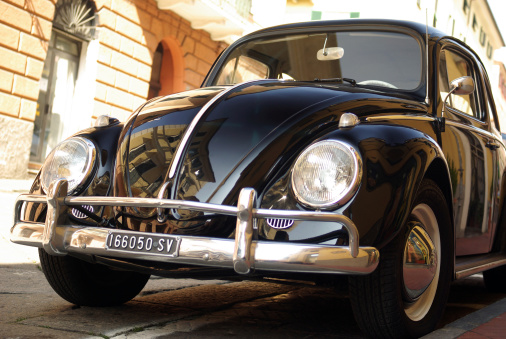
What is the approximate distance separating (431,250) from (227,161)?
1028 millimetres

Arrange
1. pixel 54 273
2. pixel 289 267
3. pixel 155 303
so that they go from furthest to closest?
pixel 155 303 < pixel 54 273 < pixel 289 267

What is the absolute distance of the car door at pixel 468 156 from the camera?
3.81 meters

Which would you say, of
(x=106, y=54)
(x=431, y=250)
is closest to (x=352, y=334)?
(x=431, y=250)

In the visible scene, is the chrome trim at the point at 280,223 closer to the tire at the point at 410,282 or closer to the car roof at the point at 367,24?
the tire at the point at 410,282

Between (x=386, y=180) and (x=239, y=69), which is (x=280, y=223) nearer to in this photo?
→ (x=386, y=180)

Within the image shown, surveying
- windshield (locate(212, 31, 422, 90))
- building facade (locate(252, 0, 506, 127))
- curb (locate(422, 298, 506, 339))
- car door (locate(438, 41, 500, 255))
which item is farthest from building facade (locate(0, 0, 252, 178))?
curb (locate(422, 298, 506, 339))

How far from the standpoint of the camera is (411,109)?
11.3 ft

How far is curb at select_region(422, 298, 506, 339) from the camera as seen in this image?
9.83ft

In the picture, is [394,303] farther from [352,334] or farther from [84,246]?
[84,246]

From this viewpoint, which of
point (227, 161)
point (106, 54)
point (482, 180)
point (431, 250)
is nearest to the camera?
point (227, 161)

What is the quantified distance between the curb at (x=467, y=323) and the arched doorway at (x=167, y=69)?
12134mm

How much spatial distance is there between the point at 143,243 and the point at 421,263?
1217 mm

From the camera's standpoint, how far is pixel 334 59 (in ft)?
13.7

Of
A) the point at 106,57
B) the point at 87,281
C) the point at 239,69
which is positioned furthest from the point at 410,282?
the point at 106,57
